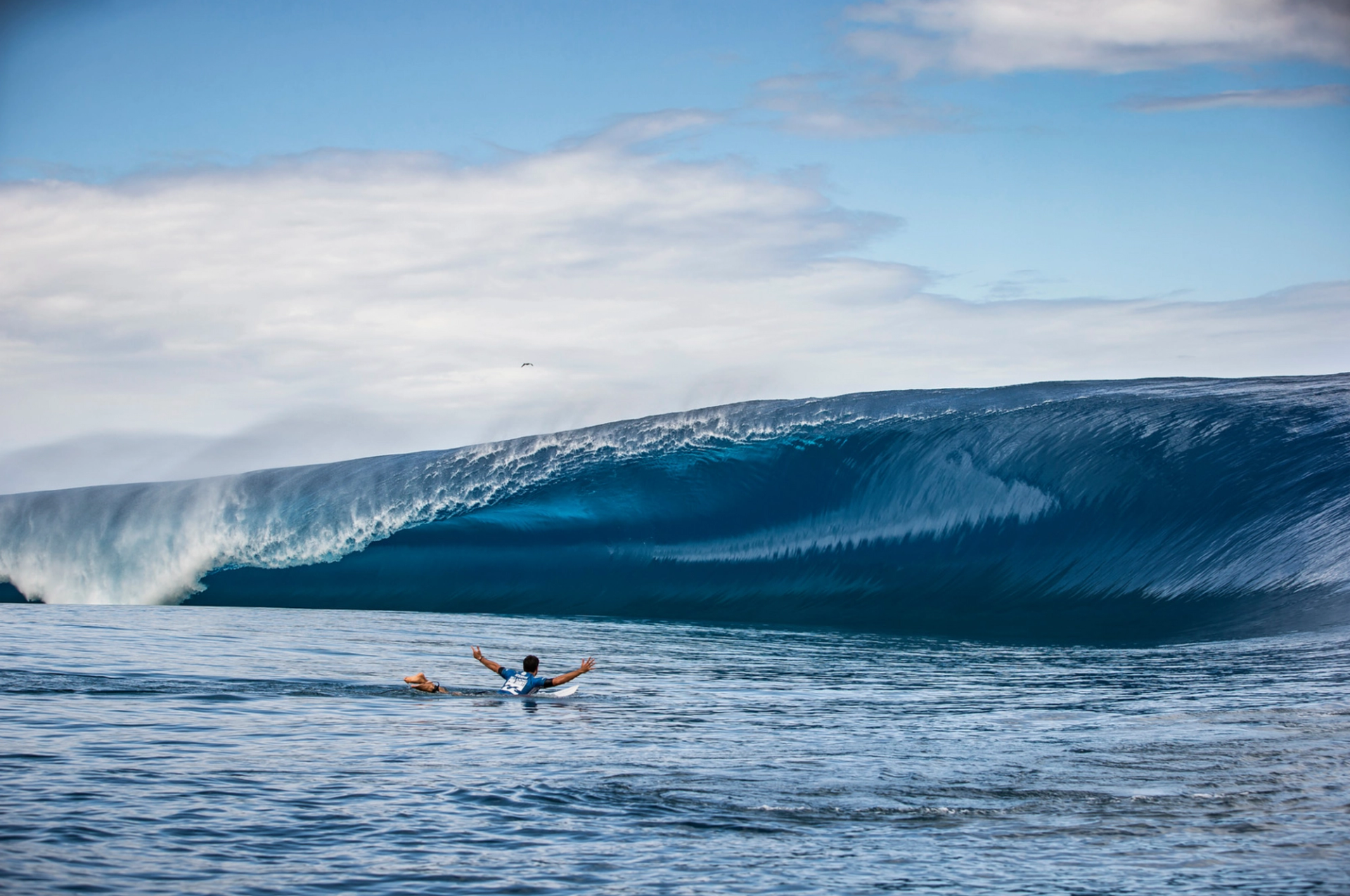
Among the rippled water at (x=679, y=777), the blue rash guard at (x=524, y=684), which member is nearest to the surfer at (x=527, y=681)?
the blue rash guard at (x=524, y=684)

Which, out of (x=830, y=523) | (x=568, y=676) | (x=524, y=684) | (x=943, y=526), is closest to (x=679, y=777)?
(x=568, y=676)

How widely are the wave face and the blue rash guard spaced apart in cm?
672

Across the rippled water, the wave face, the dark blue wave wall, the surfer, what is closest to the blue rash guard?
the surfer

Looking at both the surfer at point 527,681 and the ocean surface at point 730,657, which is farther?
the surfer at point 527,681

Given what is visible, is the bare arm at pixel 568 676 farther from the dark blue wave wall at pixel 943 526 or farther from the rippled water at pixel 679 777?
the dark blue wave wall at pixel 943 526

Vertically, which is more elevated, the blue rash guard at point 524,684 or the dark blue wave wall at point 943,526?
the dark blue wave wall at point 943,526

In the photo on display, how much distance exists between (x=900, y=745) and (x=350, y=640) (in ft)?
24.3

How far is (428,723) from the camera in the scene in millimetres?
7703

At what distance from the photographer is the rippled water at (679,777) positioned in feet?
14.9

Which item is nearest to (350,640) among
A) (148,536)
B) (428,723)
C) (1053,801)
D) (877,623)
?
(428,723)

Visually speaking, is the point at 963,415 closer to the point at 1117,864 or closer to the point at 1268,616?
the point at 1268,616

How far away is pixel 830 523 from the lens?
17.7 meters

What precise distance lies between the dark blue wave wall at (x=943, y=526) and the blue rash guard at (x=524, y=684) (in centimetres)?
658

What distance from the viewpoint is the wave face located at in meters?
14.5
